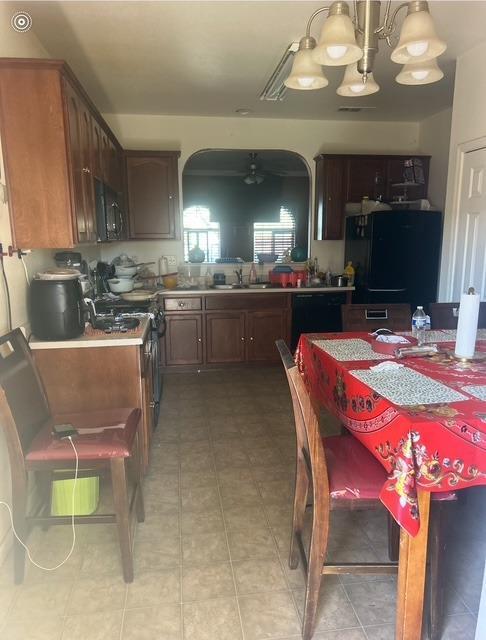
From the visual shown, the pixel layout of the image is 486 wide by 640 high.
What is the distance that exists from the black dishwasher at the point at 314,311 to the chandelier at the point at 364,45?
2614 mm

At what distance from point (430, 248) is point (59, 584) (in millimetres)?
3901

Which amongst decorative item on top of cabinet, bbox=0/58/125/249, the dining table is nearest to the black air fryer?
decorative item on top of cabinet, bbox=0/58/125/249

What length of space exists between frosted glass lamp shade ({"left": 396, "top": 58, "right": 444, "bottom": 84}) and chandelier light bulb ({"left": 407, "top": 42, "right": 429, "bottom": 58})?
19 centimetres

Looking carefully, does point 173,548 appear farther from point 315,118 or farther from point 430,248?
point 315,118

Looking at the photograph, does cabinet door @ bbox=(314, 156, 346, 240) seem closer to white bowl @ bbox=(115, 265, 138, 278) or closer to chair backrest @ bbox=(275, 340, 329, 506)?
white bowl @ bbox=(115, 265, 138, 278)

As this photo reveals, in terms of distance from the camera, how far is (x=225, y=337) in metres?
4.49

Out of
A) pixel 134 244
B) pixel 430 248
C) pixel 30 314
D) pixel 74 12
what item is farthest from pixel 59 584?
pixel 430 248

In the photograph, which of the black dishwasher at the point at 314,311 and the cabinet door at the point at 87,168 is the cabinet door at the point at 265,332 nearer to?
the black dishwasher at the point at 314,311

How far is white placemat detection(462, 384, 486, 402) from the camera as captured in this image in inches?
59.1

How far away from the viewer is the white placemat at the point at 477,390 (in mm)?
1502

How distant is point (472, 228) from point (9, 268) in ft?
9.78

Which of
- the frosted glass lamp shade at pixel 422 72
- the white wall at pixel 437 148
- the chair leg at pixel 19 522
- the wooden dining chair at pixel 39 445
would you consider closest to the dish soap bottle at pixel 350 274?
the white wall at pixel 437 148

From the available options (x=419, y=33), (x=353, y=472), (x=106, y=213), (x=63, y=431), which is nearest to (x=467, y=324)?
(x=353, y=472)

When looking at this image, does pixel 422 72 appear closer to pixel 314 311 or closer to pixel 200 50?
pixel 200 50
